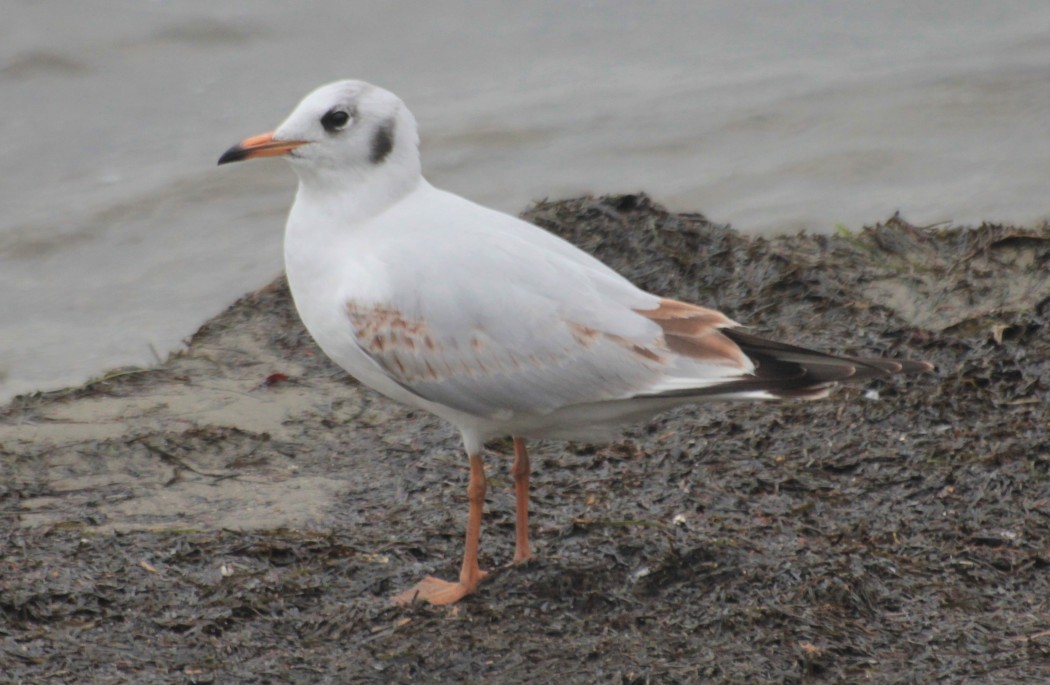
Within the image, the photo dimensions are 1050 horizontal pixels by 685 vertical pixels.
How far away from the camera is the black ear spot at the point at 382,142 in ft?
16.4

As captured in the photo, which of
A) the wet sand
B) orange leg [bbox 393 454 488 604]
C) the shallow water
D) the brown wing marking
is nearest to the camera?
the wet sand

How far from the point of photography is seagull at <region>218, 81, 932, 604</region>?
4750mm

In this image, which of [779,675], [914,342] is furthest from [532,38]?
[779,675]

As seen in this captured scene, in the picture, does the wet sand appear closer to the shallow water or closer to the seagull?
the seagull

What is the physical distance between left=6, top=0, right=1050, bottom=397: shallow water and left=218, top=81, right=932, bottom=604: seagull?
4.23m

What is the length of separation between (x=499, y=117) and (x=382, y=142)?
6568mm

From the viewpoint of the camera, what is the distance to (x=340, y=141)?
495 centimetres

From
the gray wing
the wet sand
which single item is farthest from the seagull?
the wet sand

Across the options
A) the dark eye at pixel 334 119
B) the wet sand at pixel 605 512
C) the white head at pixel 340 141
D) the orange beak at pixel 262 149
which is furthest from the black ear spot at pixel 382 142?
the wet sand at pixel 605 512

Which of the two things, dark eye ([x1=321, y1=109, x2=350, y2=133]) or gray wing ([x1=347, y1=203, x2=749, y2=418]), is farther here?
dark eye ([x1=321, y1=109, x2=350, y2=133])

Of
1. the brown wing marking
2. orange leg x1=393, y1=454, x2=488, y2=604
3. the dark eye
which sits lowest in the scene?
orange leg x1=393, y1=454, x2=488, y2=604

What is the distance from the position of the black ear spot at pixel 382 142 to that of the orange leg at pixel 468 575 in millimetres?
1072

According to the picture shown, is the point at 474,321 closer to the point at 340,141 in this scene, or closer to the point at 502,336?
the point at 502,336

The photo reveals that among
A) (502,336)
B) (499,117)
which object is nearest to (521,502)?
(502,336)
